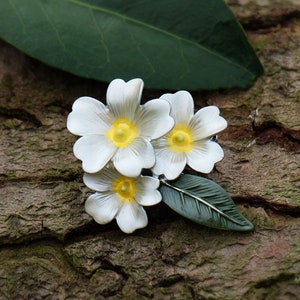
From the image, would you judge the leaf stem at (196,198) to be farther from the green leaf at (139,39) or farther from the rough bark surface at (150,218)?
the green leaf at (139,39)

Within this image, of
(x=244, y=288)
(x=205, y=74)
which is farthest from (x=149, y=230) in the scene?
(x=205, y=74)

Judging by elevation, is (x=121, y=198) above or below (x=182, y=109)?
below

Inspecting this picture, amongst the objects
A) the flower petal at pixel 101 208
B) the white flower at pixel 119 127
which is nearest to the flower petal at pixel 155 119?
the white flower at pixel 119 127

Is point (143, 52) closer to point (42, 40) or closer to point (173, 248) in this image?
point (42, 40)

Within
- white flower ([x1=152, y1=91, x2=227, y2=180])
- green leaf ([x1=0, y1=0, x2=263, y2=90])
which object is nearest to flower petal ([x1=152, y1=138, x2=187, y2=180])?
white flower ([x1=152, y1=91, x2=227, y2=180])

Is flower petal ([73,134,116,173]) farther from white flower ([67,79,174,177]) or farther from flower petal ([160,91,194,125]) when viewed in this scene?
flower petal ([160,91,194,125])

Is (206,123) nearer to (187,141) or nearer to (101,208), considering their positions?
(187,141)

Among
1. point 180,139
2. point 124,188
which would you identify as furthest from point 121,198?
point 180,139
